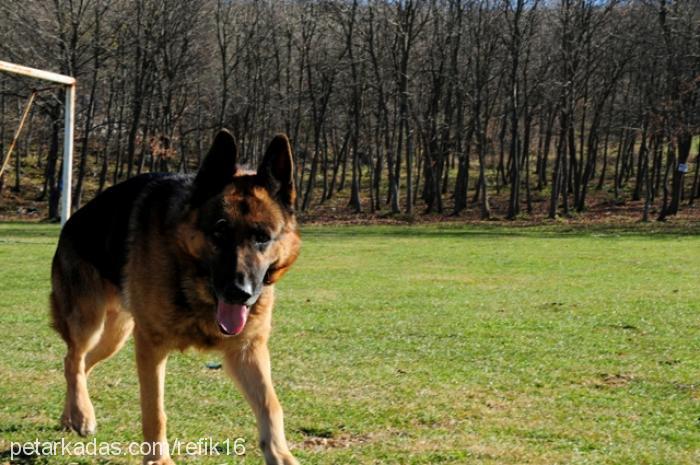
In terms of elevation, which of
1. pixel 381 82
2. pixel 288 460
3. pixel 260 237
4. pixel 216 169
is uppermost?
pixel 381 82

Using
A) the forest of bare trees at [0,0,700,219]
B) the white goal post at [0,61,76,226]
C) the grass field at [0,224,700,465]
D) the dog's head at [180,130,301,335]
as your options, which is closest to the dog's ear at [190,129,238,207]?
the dog's head at [180,130,301,335]

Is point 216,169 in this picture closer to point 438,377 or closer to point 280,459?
point 280,459

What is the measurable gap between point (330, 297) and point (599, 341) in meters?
6.39

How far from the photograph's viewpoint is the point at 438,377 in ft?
27.4

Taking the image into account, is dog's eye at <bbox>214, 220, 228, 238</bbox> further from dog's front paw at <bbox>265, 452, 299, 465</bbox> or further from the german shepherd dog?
dog's front paw at <bbox>265, 452, 299, 465</bbox>

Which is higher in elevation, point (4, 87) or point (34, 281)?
point (4, 87)

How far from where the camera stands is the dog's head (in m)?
4.89

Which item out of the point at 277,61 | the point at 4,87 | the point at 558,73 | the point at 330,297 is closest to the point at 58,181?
the point at 4,87

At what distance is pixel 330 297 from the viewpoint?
16.0 metres

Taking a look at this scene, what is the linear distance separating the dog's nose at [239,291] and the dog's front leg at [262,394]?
58 centimetres

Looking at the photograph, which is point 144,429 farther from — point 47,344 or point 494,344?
point 494,344

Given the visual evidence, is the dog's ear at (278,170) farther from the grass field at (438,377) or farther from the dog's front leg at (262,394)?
the grass field at (438,377)

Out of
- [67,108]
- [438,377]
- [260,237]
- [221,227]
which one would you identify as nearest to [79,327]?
[221,227]

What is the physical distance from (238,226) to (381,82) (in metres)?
51.8
